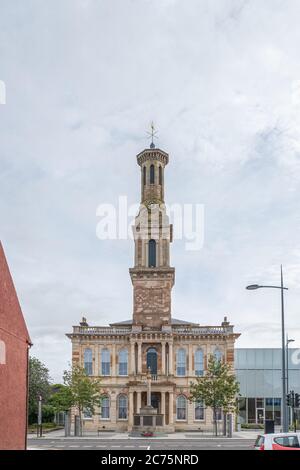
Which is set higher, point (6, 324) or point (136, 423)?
point (6, 324)

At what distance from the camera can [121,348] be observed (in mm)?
62500

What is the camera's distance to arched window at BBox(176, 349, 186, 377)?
61688mm

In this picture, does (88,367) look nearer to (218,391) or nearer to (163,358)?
(163,358)

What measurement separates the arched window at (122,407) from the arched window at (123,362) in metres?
2.65

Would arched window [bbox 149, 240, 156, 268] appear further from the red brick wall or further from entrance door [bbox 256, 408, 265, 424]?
the red brick wall

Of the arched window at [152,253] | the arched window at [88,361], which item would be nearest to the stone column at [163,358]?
the arched window at [88,361]

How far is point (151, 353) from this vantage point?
61.3 metres

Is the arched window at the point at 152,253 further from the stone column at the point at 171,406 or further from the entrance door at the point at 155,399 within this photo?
the stone column at the point at 171,406

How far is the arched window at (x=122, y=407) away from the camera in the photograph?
199 feet

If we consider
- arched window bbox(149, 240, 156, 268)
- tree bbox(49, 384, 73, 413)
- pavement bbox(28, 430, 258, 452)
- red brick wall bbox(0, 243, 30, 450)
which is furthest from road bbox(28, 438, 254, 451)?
arched window bbox(149, 240, 156, 268)

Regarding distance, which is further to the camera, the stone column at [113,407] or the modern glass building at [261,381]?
the modern glass building at [261,381]
